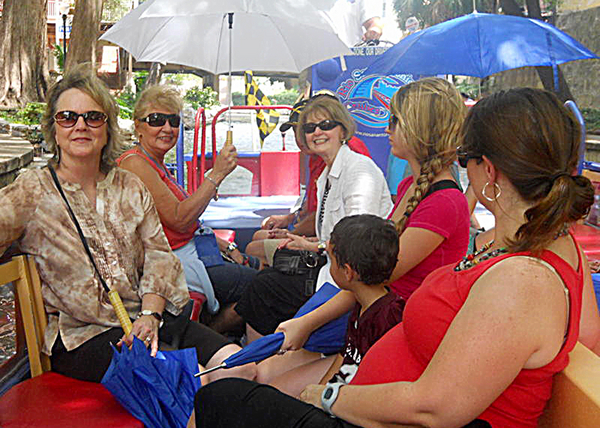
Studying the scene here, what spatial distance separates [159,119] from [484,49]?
2.89m

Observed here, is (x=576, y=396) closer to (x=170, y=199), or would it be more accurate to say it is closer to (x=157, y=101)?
(x=170, y=199)

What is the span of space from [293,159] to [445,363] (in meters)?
6.24

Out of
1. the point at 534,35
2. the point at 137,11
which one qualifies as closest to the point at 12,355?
the point at 137,11

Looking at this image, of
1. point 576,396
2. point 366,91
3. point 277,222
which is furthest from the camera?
point 366,91

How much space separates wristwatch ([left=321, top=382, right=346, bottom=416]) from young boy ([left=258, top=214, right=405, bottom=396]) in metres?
0.33

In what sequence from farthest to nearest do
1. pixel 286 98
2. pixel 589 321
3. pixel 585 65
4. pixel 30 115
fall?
1. pixel 286 98
2. pixel 585 65
3. pixel 30 115
4. pixel 589 321

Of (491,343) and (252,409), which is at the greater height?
(491,343)

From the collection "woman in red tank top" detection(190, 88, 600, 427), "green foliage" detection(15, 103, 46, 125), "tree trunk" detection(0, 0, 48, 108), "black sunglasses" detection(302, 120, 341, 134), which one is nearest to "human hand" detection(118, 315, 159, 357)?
"woman in red tank top" detection(190, 88, 600, 427)

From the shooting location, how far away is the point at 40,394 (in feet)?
7.32

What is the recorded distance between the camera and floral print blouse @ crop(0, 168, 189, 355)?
2.36m

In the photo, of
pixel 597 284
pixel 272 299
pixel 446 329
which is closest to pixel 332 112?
pixel 272 299

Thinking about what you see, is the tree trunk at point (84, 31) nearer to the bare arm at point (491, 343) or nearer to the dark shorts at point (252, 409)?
the dark shorts at point (252, 409)

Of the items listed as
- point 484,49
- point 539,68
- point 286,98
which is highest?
point 286,98

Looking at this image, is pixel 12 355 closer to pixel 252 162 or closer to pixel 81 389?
pixel 81 389
